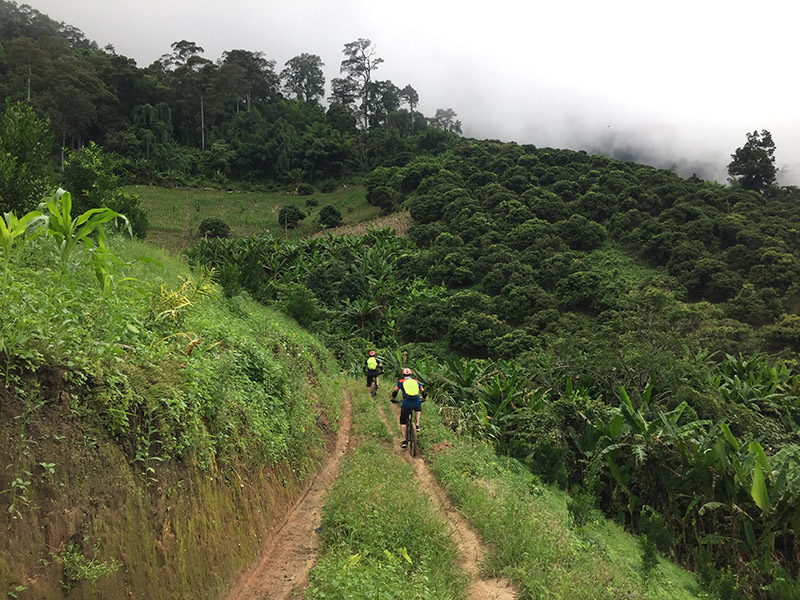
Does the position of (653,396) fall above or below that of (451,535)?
below

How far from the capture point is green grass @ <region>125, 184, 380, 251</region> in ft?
141

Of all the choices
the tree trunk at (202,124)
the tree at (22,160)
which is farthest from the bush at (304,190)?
the tree at (22,160)

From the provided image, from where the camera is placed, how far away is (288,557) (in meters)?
4.70

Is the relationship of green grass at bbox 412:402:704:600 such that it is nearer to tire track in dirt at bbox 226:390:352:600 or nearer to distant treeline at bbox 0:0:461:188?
tire track in dirt at bbox 226:390:352:600

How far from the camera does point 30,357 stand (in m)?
3.11

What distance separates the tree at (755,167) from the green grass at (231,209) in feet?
139

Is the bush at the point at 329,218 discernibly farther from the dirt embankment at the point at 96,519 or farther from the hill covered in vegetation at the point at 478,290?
the dirt embankment at the point at 96,519

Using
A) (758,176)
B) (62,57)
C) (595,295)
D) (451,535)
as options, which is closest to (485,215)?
(595,295)

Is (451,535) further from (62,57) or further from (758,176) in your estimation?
(62,57)

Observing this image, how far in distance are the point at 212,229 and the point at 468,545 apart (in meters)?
42.9

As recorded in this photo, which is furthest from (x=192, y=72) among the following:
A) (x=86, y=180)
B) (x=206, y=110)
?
(x=86, y=180)

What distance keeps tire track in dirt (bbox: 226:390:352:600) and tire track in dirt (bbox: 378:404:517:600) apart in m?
1.65

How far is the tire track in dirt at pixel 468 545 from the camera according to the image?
457 cm

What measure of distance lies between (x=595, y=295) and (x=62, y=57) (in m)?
68.7
